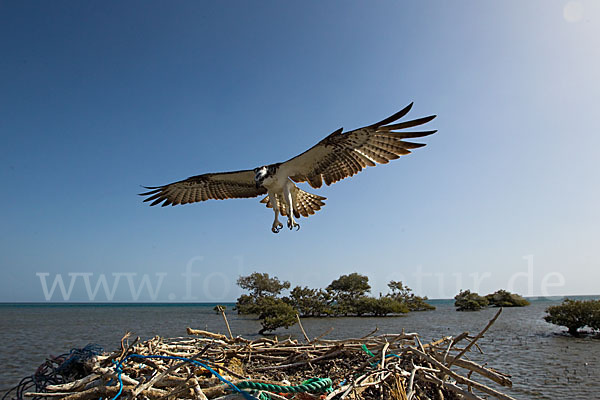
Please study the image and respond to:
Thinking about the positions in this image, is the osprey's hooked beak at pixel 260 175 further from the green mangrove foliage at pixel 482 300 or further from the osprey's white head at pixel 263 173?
the green mangrove foliage at pixel 482 300

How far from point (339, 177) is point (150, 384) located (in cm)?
358

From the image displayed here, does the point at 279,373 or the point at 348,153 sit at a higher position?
the point at 348,153

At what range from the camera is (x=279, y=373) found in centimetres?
358

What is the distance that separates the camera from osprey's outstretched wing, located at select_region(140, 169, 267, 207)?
20.3 ft

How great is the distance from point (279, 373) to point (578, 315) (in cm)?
2117

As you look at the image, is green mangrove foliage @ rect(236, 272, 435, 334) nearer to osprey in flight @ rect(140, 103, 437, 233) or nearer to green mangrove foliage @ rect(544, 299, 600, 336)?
green mangrove foliage @ rect(544, 299, 600, 336)

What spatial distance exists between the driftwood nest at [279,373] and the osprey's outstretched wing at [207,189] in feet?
8.71

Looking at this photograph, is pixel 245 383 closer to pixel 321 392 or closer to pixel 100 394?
pixel 321 392

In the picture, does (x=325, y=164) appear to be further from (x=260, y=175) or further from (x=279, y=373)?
(x=279, y=373)

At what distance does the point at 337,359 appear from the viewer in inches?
147

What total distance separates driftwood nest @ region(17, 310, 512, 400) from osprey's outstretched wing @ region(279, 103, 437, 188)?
2.28 m

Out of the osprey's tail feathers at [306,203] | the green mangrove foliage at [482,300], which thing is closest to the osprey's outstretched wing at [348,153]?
the osprey's tail feathers at [306,203]

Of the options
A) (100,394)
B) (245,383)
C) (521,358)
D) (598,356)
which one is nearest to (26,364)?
(100,394)

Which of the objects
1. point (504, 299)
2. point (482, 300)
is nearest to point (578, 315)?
point (482, 300)
